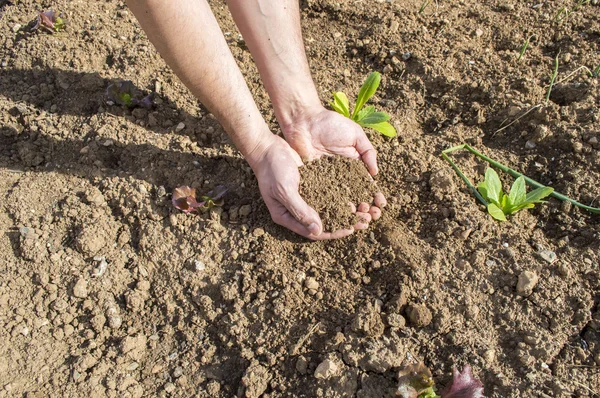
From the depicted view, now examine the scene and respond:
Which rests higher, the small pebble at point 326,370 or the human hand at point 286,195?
the human hand at point 286,195

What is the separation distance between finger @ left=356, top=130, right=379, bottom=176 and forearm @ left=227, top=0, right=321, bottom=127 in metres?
0.30

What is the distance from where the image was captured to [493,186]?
2248 mm

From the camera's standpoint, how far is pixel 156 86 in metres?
2.85

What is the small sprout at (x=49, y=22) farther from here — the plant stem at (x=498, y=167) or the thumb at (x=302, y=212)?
the plant stem at (x=498, y=167)

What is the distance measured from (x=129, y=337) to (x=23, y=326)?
47 cm

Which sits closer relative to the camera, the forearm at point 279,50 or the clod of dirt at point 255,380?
the clod of dirt at point 255,380

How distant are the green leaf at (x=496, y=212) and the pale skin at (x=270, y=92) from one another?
0.49 m

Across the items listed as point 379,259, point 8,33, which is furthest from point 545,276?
point 8,33

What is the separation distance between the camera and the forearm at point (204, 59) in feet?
5.97

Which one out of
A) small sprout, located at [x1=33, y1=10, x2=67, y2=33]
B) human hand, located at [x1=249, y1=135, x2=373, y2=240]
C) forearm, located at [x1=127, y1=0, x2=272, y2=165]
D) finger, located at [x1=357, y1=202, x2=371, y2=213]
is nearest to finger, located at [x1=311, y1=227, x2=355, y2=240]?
human hand, located at [x1=249, y1=135, x2=373, y2=240]

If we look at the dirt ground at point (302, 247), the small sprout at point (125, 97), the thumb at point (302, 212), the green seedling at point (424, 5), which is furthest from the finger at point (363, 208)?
the green seedling at point (424, 5)

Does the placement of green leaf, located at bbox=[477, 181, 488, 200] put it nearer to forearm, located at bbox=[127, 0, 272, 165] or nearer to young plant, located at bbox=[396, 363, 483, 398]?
young plant, located at bbox=[396, 363, 483, 398]

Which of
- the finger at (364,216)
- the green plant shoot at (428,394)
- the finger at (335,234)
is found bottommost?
the green plant shoot at (428,394)

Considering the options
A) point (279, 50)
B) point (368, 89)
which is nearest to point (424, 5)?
point (368, 89)
